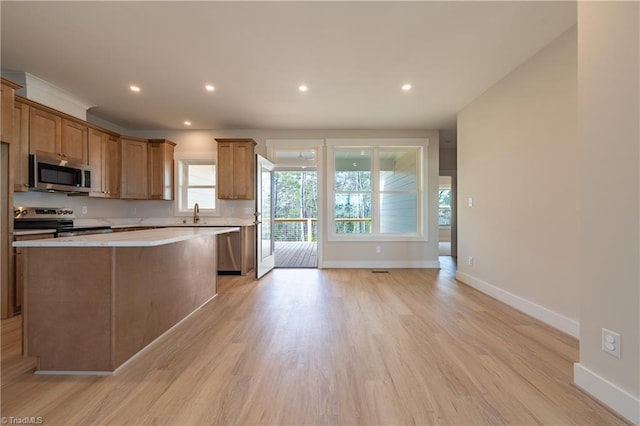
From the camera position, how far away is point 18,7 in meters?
2.00

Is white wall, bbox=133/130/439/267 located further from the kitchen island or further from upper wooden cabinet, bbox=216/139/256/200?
the kitchen island

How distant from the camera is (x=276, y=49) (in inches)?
98.0

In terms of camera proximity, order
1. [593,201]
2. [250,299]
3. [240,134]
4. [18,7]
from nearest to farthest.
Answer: [593,201]
[18,7]
[250,299]
[240,134]

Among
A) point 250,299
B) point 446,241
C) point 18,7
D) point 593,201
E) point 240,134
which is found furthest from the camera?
point 446,241

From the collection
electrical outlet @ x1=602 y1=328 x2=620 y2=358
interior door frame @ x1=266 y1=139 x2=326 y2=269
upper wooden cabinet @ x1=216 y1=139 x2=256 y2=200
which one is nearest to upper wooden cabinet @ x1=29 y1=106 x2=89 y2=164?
upper wooden cabinet @ x1=216 y1=139 x2=256 y2=200

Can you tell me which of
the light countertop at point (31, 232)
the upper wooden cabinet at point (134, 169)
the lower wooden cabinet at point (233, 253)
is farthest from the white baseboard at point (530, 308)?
the upper wooden cabinet at point (134, 169)

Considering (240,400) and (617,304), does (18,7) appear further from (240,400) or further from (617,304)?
(617,304)

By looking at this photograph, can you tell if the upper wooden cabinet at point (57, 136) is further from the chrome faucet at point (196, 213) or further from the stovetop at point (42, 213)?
the chrome faucet at point (196, 213)

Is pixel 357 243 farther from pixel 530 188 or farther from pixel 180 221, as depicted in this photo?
pixel 180 221

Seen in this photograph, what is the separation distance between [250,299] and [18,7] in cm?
322

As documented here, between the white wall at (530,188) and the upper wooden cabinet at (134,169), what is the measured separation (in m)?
5.28

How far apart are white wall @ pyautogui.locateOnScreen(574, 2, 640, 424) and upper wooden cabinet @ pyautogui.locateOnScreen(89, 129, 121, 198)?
5398 millimetres

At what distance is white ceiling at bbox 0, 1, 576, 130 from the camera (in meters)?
2.04

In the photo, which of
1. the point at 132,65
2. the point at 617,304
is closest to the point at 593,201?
the point at 617,304
